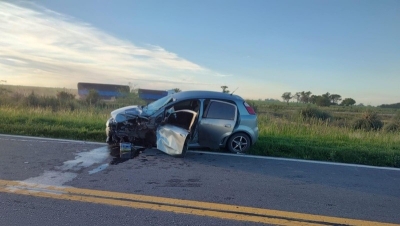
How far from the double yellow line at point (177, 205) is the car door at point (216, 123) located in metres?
Answer: 3.42

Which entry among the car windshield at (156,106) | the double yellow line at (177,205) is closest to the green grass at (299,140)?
the car windshield at (156,106)

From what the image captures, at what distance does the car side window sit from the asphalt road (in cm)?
120

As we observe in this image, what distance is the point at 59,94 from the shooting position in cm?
3011

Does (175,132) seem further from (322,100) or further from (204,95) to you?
(322,100)

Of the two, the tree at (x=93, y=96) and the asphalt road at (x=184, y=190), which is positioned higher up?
the tree at (x=93, y=96)

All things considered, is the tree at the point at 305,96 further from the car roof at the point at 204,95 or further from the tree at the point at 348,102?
the car roof at the point at 204,95

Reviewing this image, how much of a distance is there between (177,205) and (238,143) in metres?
3.94

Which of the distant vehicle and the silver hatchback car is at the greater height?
the distant vehicle

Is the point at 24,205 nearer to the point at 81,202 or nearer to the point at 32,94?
the point at 81,202

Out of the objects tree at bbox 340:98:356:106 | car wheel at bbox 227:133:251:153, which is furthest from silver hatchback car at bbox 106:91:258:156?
tree at bbox 340:98:356:106

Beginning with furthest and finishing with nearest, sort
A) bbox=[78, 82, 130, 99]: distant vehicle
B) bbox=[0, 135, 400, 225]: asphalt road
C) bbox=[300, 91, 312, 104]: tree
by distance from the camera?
bbox=[300, 91, 312, 104]: tree, bbox=[78, 82, 130, 99]: distant vehicle, bbox=[0, 135, 400, 225]: asphalt road

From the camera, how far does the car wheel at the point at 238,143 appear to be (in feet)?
25.9

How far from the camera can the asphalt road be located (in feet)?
12.9

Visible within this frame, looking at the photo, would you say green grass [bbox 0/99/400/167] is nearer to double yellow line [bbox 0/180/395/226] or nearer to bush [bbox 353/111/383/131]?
double yellow line [bbox 0/180/395/226]
